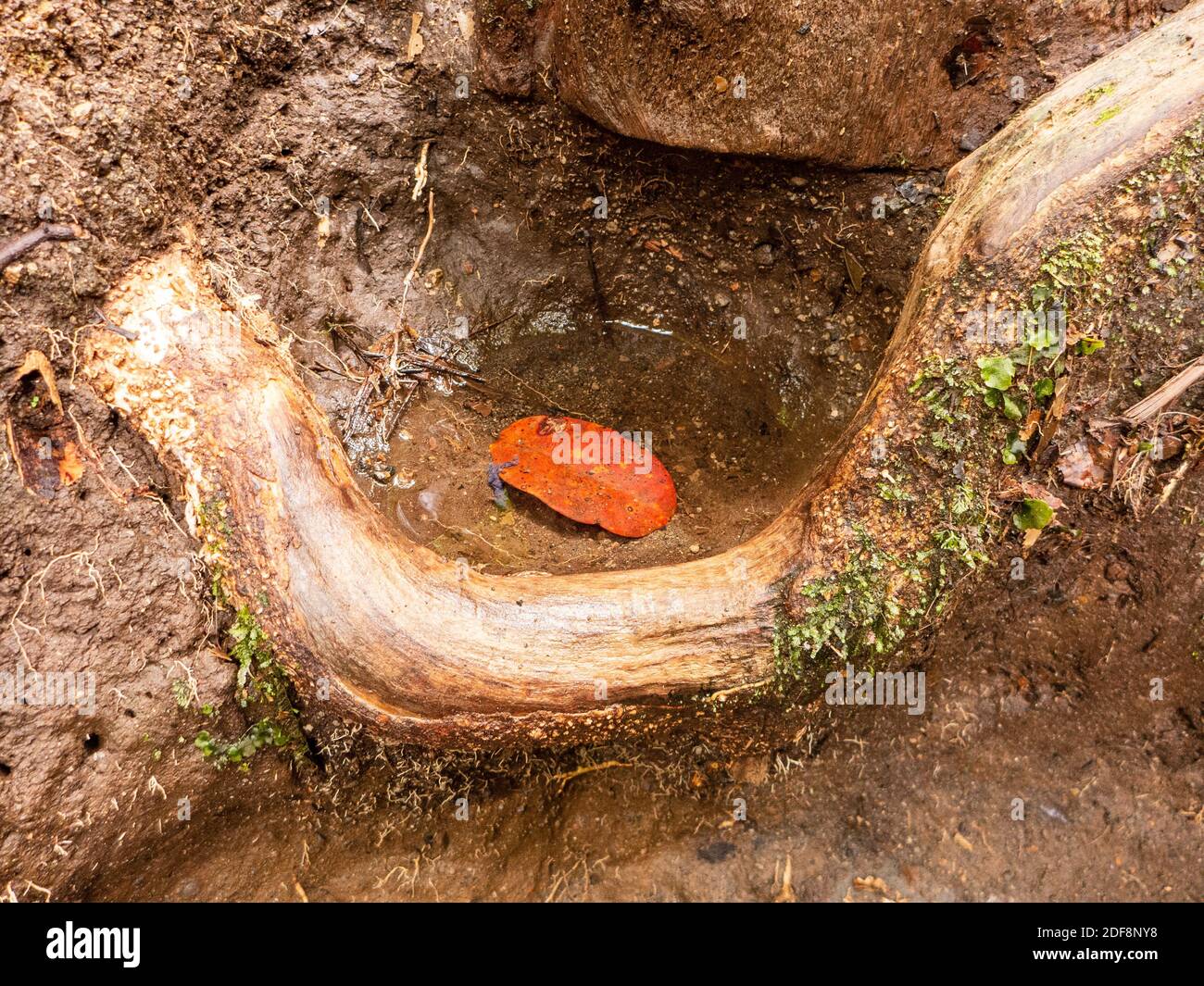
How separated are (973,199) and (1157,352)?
0.75 meters

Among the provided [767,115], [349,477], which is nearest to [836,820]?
[349,477]

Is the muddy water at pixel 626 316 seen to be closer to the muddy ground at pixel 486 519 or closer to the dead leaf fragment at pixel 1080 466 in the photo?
the muddy ground at pixel 486 519

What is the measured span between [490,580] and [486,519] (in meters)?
0.81

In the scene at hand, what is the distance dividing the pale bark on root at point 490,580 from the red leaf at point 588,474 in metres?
0.68

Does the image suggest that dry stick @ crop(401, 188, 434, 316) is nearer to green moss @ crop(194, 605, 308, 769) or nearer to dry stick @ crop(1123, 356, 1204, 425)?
green moss @ crop(194, 605, 308, 769)

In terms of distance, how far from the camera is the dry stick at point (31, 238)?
2371 mm

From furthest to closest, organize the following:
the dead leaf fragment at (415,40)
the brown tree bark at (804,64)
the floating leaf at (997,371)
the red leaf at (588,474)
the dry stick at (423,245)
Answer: the dry stick at (423,245), the red leaf at (588,474), the dead leaf fragment at (415,40), the brown tree bark at (804,64), the floating leaf at (997,371)

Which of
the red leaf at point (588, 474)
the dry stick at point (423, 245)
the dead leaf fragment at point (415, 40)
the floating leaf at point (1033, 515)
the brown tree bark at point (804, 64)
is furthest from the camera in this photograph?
the dry stick at point (423, 245)

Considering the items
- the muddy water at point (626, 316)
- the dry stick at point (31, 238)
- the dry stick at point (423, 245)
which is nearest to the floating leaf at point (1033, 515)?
the muddy water at point (626, 316)

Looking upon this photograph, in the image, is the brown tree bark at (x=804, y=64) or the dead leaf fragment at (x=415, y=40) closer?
the brown tree bark at (x=804, y=64)

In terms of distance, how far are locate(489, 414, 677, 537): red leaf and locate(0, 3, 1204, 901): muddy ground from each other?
162 mm

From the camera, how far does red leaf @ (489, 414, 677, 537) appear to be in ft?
10.5

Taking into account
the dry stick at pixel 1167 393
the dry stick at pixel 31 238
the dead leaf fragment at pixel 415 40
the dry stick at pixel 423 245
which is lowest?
the dry stick at pixel 1167 393

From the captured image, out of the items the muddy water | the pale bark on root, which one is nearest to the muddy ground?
the muddy water
